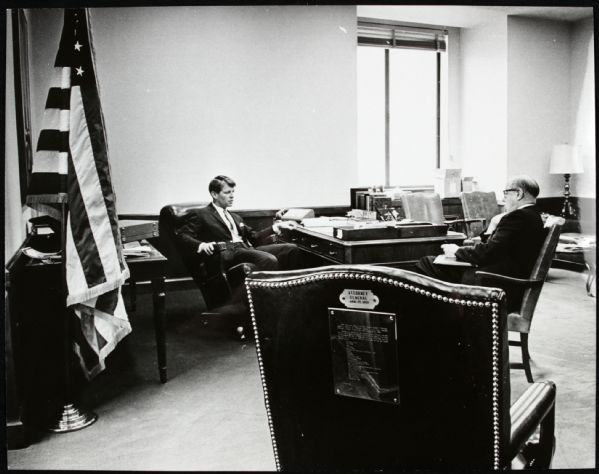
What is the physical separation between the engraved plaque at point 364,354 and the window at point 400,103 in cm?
635

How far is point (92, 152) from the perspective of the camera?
2770 mm

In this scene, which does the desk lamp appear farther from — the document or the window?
the document

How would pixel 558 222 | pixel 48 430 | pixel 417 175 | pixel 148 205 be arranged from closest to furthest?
pixel 48 430 < pixel 558 222 < pixel 148 205 < pixel 417 175

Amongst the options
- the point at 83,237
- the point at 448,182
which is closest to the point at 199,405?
the point at 83,237

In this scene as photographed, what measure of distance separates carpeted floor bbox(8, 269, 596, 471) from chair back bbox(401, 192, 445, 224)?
161 centimetres

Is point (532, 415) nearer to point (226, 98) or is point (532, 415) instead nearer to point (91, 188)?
point (91, 188)

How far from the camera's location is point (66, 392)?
281 centimetres

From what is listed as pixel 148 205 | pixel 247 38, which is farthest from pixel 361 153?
pixel 148 205

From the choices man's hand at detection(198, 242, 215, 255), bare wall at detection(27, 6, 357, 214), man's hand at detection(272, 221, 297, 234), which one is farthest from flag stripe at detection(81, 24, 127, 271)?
bare wall at detection(27, 6, 357, 214)

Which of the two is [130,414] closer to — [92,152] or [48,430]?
[48,430]

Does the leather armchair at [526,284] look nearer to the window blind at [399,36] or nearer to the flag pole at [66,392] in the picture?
the flag pole at [66,392]

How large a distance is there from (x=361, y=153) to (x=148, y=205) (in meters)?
3.07

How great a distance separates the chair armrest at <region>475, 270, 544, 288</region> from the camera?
308 cm

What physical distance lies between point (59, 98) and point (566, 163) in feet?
20.5
